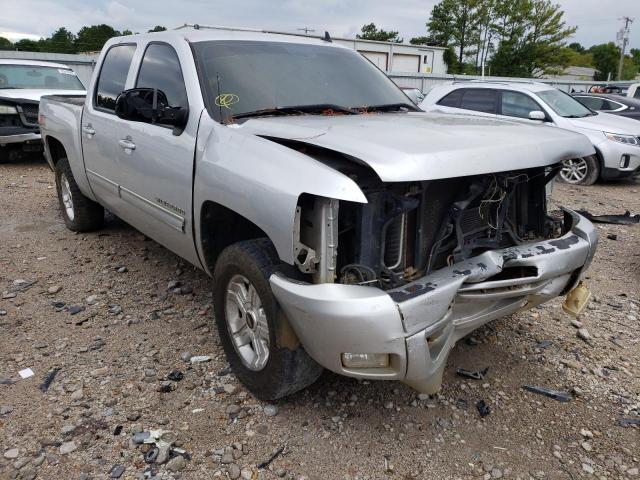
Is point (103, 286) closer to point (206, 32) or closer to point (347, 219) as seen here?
point (206, 32)

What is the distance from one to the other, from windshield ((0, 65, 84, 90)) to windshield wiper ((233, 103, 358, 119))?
28.9 feet

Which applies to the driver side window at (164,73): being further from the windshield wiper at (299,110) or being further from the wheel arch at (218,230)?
the wheel arch at (218,230)

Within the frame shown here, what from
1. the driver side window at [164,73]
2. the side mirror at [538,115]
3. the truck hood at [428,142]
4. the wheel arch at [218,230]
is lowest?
the wheel arch at [218,230]

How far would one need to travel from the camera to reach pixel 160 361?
3252 millimetres

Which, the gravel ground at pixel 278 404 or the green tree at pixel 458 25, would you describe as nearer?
the gravel ground at pixel 278 404

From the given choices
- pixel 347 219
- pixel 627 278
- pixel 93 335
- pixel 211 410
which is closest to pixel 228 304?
pixel 211 410

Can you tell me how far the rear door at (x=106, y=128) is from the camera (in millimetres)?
4004

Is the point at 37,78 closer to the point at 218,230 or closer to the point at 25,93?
the point at 25,93

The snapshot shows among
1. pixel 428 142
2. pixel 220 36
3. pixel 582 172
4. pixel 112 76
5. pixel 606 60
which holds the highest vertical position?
pixel 606 60

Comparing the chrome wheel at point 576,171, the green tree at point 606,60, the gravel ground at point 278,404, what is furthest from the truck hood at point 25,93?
the green tree at point 606,60

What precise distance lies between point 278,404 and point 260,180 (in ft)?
3.98

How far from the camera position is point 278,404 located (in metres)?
2.83

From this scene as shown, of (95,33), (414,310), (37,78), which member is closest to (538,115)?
(414,310)

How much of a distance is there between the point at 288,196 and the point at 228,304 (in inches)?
37.0
